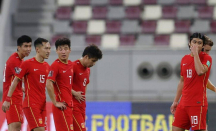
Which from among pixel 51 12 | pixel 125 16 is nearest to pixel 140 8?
pixel 125 16

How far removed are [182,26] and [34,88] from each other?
938cm

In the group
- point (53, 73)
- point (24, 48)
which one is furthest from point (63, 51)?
point (24, 48)

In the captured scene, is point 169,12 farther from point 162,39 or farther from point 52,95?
point 52,95

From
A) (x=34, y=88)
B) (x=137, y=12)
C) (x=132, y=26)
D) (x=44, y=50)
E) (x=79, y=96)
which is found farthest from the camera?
(x=137, y=12)

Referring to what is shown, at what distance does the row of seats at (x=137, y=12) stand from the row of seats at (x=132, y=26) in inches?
8.9

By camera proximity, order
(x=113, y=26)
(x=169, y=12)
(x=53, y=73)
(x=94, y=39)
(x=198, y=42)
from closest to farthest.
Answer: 1. (x=198, y=42)
2. (x=53, y=73)
3. (x=94, y=39)
4. (x=113, y=26)
5. (x=169, y=12)

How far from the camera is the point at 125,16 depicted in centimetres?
1653

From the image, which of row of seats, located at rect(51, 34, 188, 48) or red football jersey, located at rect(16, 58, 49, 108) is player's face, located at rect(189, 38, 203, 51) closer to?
red football jersey, located at rect(16, 58, 49, 108)

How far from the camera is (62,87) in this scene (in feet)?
23.0

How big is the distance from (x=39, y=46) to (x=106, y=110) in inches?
146

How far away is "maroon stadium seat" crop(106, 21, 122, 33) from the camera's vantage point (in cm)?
1622

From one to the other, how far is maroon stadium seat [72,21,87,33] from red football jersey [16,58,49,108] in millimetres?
8995

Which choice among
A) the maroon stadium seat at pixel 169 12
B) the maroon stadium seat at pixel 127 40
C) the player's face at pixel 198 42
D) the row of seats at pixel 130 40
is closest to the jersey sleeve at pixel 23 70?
the player's face at pixel 198 42

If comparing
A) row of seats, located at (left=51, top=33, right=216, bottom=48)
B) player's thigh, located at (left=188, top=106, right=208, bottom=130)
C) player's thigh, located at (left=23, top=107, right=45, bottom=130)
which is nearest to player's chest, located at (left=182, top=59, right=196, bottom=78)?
player's thigh, located at (left=188, top=106, right=208, bottom=130)
